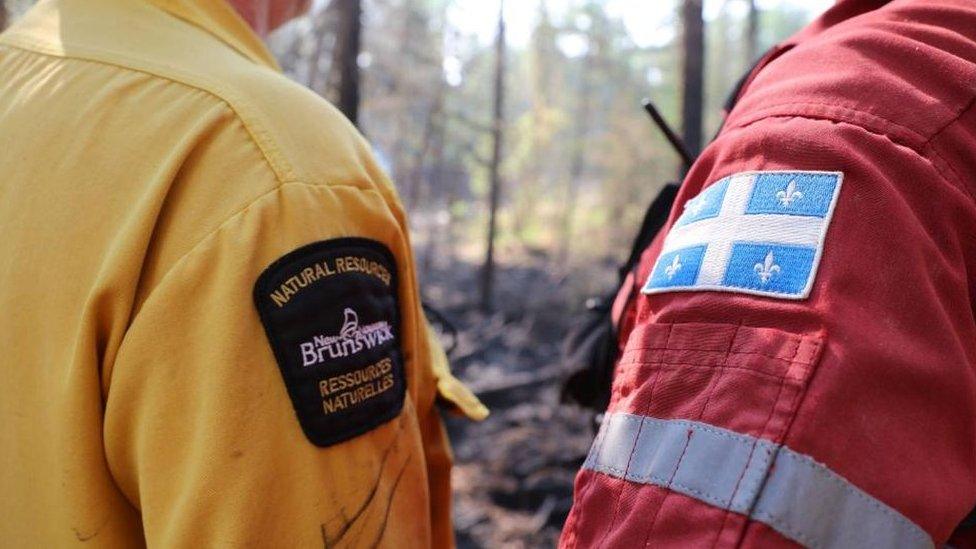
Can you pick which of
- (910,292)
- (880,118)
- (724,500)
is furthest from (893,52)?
(724,500)

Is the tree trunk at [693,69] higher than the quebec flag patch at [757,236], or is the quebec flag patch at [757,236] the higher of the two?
the quebec flag patch at [757,236]

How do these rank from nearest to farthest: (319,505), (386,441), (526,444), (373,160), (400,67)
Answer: (319,505) < (386,441) < (373,160) < (526,444) < (400,67)

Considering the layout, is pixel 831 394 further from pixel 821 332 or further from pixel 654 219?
pixel 654 219

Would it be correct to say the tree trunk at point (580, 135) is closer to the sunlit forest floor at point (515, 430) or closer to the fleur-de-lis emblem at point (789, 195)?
the sunlit forest floor at point (515, 430)

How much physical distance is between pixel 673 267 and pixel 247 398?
0.63m

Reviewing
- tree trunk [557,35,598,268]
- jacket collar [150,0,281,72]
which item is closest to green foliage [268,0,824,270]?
tree trunk [557,35,598,268]

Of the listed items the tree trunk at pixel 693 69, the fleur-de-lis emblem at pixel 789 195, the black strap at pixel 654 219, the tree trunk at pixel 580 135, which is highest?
the fleur-de-lis emblem at pixel 789 195

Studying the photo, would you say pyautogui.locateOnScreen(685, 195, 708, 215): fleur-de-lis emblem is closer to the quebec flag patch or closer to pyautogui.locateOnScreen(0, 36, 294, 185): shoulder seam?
the quebec flag patch

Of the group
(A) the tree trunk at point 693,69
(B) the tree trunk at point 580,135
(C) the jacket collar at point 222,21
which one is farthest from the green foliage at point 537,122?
(C) the jacket collar at point 222,21

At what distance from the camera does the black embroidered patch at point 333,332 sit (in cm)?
109

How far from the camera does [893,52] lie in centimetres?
103

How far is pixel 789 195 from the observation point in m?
0.96

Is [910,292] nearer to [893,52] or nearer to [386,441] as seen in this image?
[893,52]

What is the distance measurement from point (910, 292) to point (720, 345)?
220 mm
